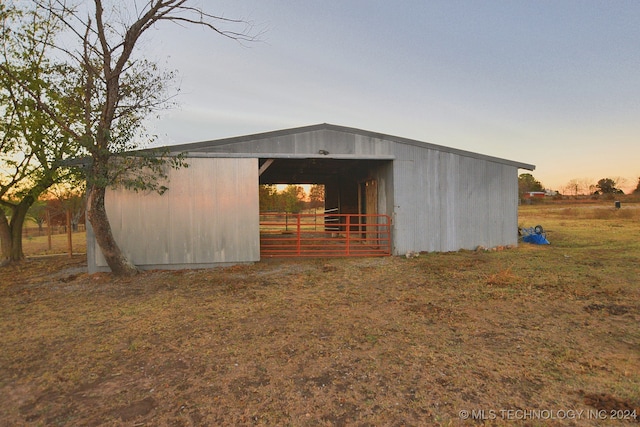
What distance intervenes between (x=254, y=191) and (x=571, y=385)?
747 cm

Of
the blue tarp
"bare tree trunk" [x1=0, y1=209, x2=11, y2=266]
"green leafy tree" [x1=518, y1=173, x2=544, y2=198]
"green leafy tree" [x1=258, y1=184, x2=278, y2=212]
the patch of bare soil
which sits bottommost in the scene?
the patch of bare soil

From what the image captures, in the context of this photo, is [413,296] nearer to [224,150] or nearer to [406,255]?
[406,255]

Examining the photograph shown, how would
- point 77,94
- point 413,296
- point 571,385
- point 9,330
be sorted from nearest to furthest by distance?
point 571,385 < point 9,330 < point 413,296 < point 77,94

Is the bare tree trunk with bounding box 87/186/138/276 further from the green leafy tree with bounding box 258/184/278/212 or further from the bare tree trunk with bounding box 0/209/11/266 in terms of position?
the green leafy tree with bounding box 258/184/278/212

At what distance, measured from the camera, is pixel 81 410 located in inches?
106

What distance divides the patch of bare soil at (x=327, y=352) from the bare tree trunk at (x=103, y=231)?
0.92 metres

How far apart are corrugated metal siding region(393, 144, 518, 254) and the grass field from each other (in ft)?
10.1

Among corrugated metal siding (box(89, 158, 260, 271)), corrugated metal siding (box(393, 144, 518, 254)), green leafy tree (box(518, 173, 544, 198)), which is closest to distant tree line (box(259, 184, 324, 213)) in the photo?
corrugated metal siding (box(393, 144, 518, 254))

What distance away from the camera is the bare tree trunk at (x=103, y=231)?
24.0 ft

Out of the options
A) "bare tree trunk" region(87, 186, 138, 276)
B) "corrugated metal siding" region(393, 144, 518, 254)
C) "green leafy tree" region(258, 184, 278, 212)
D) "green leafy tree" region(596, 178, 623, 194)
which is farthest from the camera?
"green leafy tree" region(596, 178, 623, 194)

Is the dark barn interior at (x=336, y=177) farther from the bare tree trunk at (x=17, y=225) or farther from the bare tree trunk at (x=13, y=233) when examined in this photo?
the bare tree trunk at (x=13, y=233)

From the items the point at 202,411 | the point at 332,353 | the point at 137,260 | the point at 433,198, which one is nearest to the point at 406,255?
the point at 433,198

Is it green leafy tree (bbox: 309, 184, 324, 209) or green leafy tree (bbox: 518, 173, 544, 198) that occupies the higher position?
green leafy tree (bbox: 518, 173, 544, 198)

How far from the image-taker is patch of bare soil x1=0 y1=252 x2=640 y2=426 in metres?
2.61
